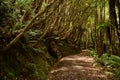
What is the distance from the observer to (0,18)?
415 inches

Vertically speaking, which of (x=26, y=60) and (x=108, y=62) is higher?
(x=26, y=60)

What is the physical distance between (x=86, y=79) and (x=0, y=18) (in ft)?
17.1

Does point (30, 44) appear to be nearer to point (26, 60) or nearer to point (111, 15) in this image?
point (26, 60)

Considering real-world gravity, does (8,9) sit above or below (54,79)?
above

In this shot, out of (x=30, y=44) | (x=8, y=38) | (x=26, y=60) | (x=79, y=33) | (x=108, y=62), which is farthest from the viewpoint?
(x=79, y=33)

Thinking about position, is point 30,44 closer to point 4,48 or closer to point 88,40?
point 4,48

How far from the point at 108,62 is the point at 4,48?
8362mm

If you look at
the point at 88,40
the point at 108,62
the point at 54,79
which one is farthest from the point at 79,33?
the point at 54,79

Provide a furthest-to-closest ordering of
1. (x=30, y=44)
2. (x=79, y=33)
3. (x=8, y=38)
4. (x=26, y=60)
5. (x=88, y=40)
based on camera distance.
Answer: (x=88, y=40) < (x=79, y=33) < (x=30, y=44) < (x=26, y=60) < (x=8, y=38)

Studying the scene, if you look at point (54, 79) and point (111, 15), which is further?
point (111, 15)

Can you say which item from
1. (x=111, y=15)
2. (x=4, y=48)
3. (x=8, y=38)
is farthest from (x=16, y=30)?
(x=111, y=15)

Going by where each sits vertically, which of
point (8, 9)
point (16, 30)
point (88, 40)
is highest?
point (8, 9)

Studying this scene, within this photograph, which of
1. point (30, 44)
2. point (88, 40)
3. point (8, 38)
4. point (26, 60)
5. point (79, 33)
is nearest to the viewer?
point (8, 38)

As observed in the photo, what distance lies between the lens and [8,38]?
33.8 feet
